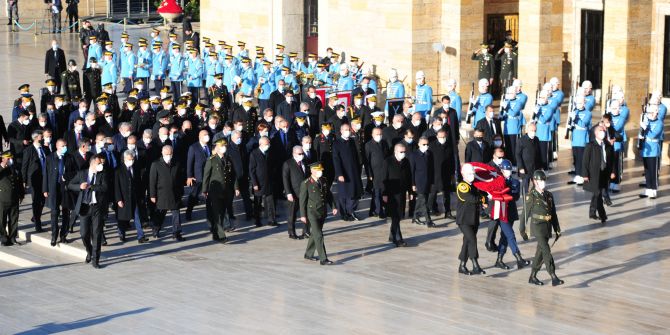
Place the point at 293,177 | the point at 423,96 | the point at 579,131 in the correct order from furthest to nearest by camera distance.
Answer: the point at 423,96, the point at 579,131, the point at 293,177

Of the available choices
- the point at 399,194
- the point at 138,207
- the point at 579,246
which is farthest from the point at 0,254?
the point at 579,246

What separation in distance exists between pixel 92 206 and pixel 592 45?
1562 centimetres

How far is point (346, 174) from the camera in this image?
21250 mm

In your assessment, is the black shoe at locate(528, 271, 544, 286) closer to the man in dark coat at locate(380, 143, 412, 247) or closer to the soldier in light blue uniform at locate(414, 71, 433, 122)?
the man in dark coat at locate(380, 143, 412, 247)

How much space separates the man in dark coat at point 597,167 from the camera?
20859 millimetres

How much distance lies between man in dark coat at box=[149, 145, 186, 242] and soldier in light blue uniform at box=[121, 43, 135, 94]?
39.1 ft

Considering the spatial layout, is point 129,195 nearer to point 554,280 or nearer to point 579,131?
point 554,280

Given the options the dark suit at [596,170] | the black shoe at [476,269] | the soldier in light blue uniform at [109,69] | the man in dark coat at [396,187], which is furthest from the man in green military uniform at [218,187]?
the soldier in light blue uniform at [109,69]

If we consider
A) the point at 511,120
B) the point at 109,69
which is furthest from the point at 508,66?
the point at 109,69

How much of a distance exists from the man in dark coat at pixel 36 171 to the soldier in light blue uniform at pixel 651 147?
29.5 ft

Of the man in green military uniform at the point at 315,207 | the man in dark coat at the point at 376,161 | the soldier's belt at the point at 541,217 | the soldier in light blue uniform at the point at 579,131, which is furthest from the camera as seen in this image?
the soldier in light blue uniform at the point at 579,131

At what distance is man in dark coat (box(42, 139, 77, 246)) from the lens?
19672mm

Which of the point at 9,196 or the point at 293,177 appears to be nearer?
the point at 9,196

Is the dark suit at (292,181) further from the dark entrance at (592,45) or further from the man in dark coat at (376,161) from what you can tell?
the dark entrance at (592,45)
